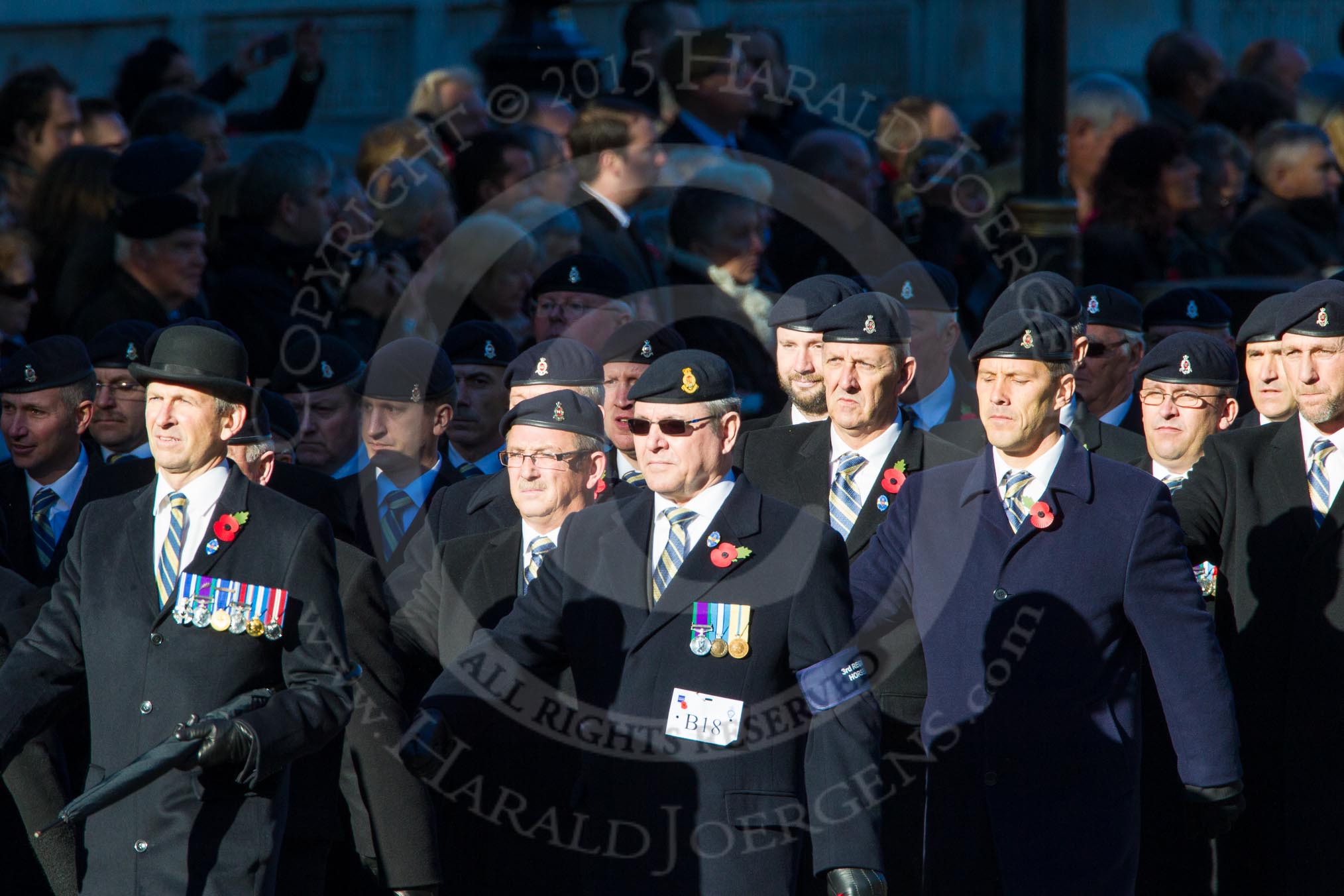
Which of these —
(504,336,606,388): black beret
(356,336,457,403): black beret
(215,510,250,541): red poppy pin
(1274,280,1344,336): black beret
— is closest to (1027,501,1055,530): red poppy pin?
(1274,280,1344,336): black beret

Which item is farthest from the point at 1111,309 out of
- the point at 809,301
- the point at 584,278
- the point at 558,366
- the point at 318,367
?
the point at 318,367

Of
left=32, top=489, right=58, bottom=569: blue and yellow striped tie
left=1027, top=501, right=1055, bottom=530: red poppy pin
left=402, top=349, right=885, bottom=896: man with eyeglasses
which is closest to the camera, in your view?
left=402, top=349, right=885, bottom=896: man with eyeglasses

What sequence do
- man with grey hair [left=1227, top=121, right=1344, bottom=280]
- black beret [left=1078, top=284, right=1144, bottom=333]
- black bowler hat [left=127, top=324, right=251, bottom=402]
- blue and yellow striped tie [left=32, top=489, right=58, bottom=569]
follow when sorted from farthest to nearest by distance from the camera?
1. man with grey hair [left=1227, top=121, right=1344, bottom=280]
2. black beret [left=1078, top=284, right=1144, bottom=333]
3. blue and yellow striped tie [left=32, top=489, right=58, bottom=569]
4. black bowler hat [left=127, top=324, right=251, bottom=402]

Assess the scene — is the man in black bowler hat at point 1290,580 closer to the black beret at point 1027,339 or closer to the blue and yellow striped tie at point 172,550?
the black beret at point 1027,339

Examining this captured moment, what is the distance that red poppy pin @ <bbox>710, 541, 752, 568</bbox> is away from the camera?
555 cm

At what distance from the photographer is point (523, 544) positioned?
264 inches

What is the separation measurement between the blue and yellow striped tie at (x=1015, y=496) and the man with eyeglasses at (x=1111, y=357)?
7.74ft

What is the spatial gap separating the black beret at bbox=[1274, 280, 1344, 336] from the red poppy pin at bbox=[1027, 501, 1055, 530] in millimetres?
1508

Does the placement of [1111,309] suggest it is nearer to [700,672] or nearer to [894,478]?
[894,478]

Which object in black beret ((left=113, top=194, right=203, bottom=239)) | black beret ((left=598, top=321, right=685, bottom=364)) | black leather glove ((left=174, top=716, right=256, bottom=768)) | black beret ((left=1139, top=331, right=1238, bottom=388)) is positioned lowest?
black leather glove ((left=174, top=716, right=256, bottom=768))

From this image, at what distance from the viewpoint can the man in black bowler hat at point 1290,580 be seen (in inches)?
260

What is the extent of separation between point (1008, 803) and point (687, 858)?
1.00 metres

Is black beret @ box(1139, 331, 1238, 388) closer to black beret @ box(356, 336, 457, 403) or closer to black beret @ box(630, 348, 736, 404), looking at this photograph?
black beret @ box(630, 348, 736, 404)

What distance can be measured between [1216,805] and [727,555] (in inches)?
62.1
